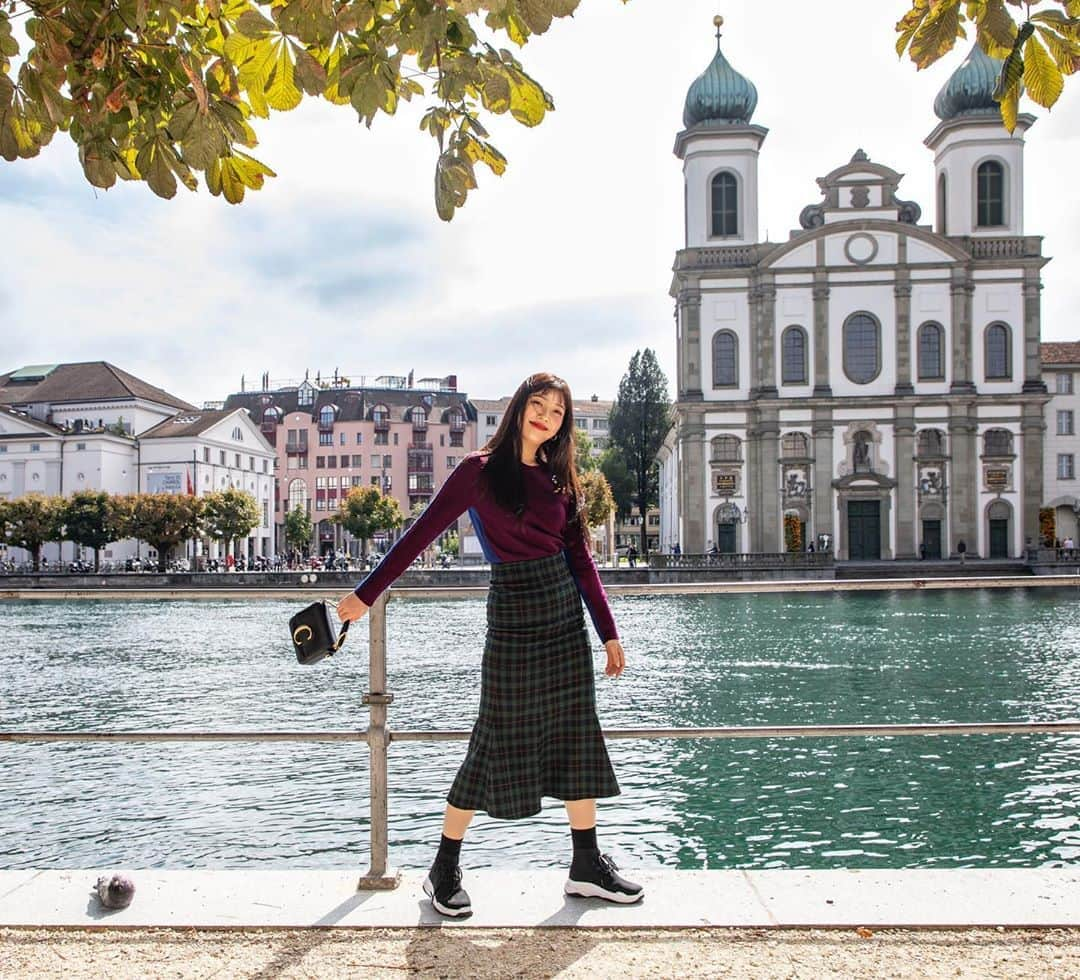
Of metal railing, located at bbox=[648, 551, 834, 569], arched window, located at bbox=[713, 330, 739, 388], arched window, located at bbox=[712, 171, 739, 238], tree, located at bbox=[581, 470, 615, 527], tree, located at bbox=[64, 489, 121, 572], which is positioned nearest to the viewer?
metal railing, located at bbox=[648, 551, 834, 569]

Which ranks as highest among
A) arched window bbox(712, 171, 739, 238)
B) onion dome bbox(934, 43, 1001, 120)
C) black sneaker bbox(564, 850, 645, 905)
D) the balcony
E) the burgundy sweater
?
onion dome bbox(934, 43, 1001, 120)

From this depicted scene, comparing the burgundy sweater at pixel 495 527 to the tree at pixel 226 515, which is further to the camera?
the tree at pixel 226 515

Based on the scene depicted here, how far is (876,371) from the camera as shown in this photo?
62438 millimetres

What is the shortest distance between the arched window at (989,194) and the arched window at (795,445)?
48.7 ft

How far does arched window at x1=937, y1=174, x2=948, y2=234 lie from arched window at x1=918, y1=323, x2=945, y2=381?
6.50 m

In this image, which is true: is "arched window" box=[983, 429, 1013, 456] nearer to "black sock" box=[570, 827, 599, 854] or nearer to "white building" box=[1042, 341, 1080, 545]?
"white building" box=[1042, 341, 1080, 545]

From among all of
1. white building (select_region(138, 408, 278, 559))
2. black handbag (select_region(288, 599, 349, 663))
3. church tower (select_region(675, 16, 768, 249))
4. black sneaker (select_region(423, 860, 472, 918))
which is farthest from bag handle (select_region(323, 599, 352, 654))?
white building (select_region(138, 408, 278, 559))

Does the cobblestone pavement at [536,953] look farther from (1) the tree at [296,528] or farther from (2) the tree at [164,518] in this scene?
(1) the tree at [296,528]

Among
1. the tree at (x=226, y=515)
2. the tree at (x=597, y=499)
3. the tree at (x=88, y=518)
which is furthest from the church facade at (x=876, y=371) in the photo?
the tree at (x=88, y=518)

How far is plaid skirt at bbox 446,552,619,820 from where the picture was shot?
4.03 meters

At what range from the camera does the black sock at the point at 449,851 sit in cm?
390

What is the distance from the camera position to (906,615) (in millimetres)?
32656

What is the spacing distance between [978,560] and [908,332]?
12430 millimetres

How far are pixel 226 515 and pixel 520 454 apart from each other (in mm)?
72047
